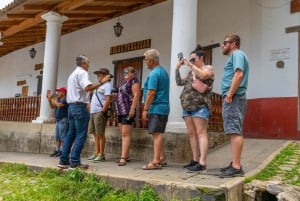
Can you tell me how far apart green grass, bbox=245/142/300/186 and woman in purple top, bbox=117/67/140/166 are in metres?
2.03

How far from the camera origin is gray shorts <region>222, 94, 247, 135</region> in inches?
163

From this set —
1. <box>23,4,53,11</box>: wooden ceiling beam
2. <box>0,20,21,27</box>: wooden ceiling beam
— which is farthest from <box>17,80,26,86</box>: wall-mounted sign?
<box>23,4,53,11</box>: wooden ceiling beam

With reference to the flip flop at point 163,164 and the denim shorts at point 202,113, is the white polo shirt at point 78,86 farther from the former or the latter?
the denim shorts at point 202,113

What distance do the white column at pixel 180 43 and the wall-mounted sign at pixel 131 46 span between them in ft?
13.9

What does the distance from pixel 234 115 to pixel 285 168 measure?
1.19 metres

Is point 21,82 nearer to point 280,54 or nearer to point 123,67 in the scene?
point 123,67

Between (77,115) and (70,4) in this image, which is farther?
(70,4)

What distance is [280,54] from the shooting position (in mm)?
7484

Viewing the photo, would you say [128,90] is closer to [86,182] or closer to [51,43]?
[86,182]

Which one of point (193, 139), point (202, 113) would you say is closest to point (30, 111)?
point (193, 139)

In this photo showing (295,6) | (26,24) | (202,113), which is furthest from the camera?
(26,24)

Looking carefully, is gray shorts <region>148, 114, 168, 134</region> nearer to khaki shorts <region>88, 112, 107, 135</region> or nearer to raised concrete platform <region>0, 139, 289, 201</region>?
raised concrete platform <region>0, 139, 289, 201</region>

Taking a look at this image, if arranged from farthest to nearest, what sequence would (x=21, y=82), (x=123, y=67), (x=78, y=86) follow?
(x=21, y=82) → (x=123, y=67) → (x=78, y=86)

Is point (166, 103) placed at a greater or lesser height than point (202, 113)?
greater
